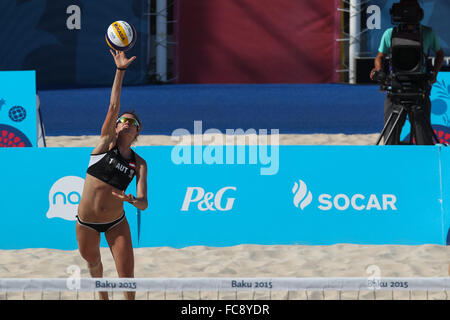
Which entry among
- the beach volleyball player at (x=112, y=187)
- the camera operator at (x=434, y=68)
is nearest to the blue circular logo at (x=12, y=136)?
the camera operator at (x=434, y=68)

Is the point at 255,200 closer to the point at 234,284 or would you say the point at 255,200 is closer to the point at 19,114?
the point at 234,284

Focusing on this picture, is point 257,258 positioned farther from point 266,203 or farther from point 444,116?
point 444,116

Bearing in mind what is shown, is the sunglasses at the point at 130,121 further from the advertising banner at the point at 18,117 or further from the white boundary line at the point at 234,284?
the advertising banner at the point at 18,117

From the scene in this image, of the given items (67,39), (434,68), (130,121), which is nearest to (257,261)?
(130,121)

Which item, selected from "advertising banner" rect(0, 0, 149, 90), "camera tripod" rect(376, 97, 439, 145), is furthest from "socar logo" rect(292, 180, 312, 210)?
"advertising banner" rect(0, 0, 149, 90)

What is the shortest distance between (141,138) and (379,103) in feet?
19.6

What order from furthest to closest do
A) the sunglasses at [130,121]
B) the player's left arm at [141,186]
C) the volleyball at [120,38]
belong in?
the volleyball at [120,38]
the sunglasses at [130,121]
the player's left arm at [141,186]

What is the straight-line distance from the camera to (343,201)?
7.00 m

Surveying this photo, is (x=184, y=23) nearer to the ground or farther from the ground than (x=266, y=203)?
farther from the ground

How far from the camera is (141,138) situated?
13.0 meters

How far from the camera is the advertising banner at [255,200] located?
6.97 metres

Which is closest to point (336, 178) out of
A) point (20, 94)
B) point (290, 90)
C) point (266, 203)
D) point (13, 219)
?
point (266, 203)

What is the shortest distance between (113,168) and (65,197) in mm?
2017

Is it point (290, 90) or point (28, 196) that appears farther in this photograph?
point (290, 90)
